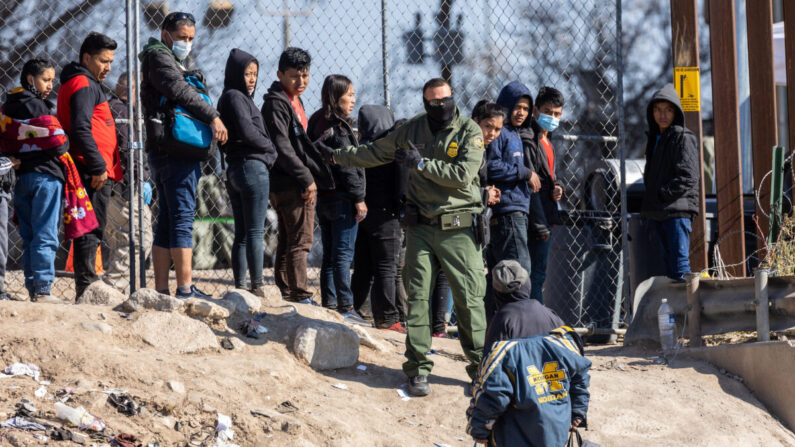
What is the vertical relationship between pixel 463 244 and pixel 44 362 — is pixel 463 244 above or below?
above

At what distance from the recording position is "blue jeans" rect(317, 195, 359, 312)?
6.64 m

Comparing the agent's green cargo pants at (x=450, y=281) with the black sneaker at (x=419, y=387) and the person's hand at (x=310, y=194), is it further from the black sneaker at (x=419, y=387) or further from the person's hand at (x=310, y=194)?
the person's hand at (x=310, y=194)

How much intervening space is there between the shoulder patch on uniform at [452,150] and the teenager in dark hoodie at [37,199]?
2.42 metres

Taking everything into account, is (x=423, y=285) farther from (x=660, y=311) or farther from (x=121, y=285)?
(x=121, y=285)

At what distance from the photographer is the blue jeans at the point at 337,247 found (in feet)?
21.8

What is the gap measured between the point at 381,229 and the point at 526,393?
2893 millimetres

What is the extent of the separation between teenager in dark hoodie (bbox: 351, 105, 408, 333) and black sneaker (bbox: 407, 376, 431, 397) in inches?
44.5

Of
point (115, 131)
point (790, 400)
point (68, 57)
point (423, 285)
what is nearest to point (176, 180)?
point (115, 131)

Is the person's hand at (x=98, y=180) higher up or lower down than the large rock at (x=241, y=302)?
higher up

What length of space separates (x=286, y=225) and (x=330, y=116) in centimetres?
84

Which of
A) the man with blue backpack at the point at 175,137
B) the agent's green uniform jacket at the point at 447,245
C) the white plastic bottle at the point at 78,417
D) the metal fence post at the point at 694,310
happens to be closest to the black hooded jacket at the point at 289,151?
the man with blue backpack at the point at 175,137

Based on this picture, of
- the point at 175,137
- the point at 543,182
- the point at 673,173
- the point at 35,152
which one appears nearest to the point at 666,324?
the point at 673,173

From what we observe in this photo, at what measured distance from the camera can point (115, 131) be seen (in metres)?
6.51

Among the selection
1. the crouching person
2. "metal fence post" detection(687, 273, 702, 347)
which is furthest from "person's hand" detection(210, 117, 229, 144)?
"metal fence post" detection(687, 273, 702, 347)
